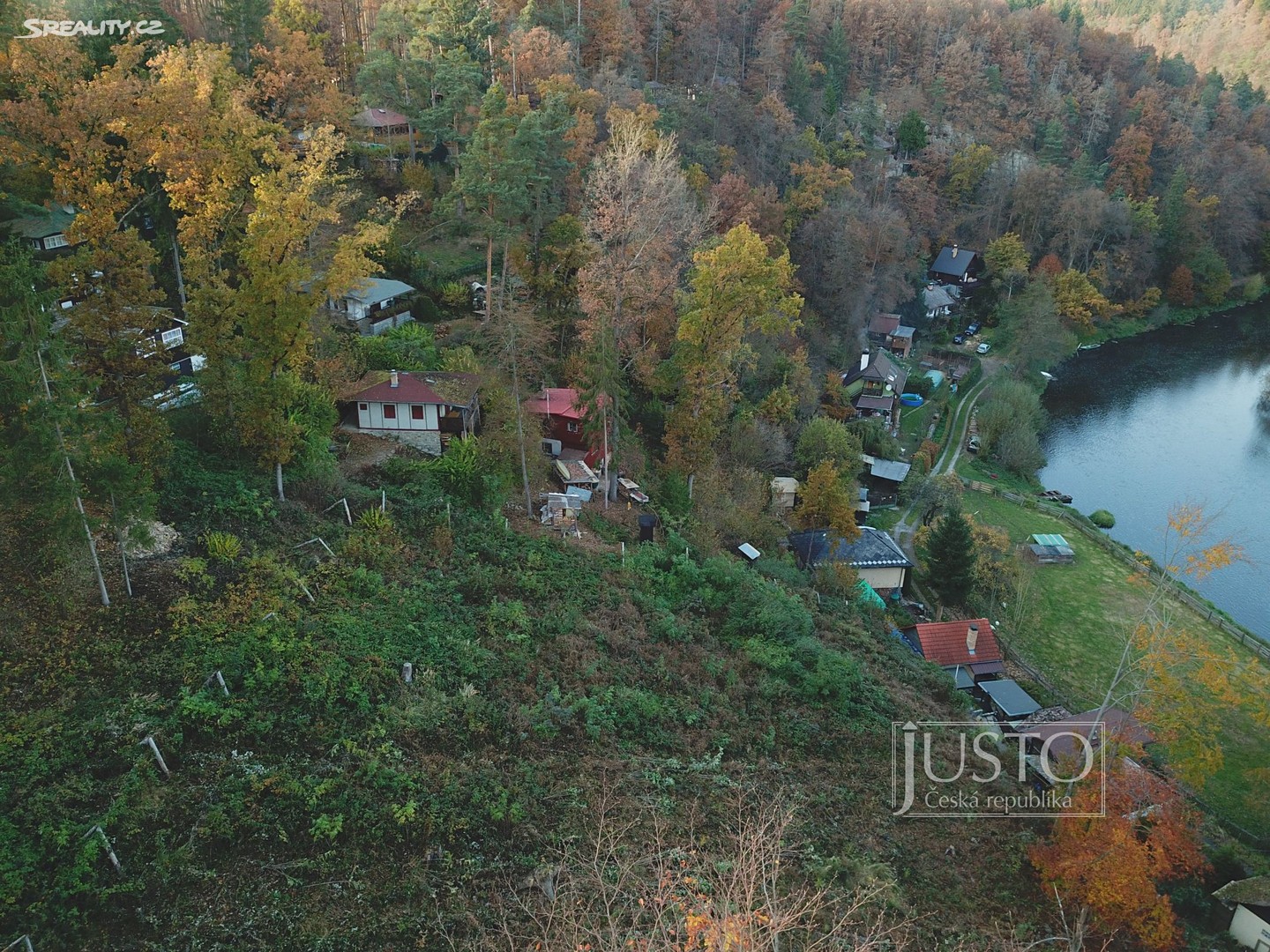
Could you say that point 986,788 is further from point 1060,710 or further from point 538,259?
point 538,259

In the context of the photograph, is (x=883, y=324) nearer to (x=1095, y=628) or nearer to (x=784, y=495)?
(x=784, y=495)

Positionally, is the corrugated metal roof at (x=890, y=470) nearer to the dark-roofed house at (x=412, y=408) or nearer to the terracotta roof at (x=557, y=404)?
the terracotta roof at (x=557, y=404)

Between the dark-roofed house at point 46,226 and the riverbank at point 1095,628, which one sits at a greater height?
the dark-roofed house at point 46,226

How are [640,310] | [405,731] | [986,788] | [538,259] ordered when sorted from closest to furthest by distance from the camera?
[405,731] → [986,788] → [640,310] → [538,259]

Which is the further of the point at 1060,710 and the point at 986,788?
the point at 1060,710

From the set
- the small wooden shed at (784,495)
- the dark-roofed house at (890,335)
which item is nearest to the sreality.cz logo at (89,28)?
the small wooden shed at (784,495)

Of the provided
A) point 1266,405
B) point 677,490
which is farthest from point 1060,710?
point 1266,405
